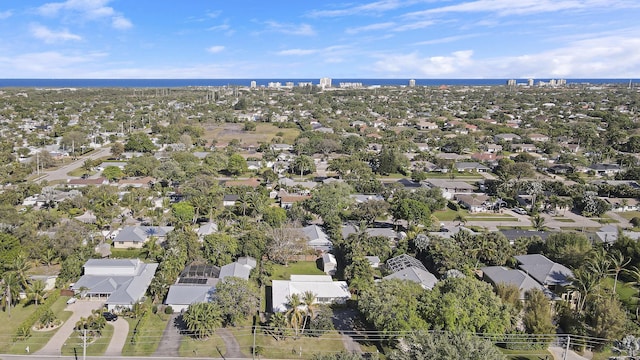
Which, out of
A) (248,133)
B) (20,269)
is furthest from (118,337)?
(248,133)

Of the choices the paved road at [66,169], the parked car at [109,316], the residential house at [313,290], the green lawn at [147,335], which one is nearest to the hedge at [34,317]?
the parked car at [109,316]

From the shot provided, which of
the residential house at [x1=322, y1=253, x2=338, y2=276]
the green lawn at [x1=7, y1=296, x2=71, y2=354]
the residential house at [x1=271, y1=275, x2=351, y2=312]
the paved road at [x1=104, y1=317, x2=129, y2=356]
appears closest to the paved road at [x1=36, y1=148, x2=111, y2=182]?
the green lawn at [x1=7, y1=296, x2=71, y2=354]

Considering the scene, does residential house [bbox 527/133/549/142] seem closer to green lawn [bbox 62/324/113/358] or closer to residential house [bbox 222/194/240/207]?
residential house [bbox 222/194/240/207]

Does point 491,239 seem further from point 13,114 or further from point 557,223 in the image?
point 13,114

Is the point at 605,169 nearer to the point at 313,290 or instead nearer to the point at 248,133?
the point at 313,290

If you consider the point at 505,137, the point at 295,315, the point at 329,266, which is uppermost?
the point at 505,137

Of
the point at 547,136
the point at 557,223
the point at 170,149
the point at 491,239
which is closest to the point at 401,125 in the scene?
the point at 547,136
